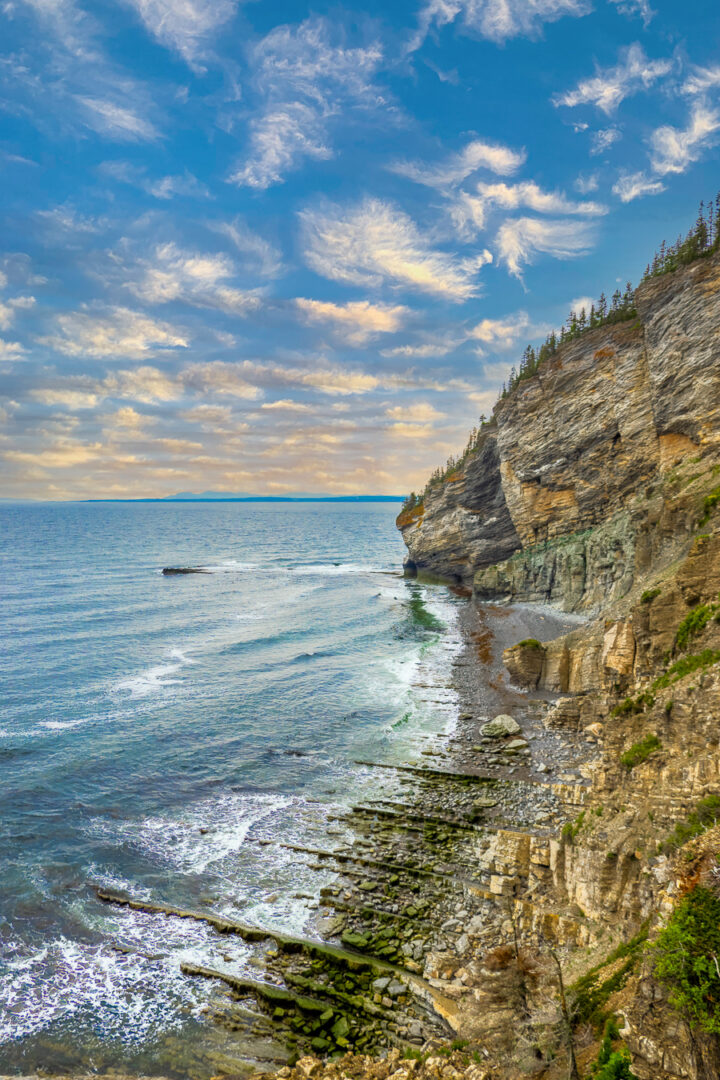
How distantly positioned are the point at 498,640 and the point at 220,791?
32.7 metres

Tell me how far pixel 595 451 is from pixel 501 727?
3735cm

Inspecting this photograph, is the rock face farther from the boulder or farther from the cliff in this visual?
the boulder

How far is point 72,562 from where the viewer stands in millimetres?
106875

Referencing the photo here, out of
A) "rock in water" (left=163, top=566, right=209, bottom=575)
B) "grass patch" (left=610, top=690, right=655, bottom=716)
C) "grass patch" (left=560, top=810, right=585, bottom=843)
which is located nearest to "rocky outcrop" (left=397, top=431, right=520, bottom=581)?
"rock in water" (left=163, top=566, right=209, bottom=575)

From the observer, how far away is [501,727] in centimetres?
3080

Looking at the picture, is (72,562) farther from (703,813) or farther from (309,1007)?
(703,813)

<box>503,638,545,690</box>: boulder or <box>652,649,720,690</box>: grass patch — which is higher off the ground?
<box>652,649,720,690</box>: grass patch

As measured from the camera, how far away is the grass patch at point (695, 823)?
403 inches

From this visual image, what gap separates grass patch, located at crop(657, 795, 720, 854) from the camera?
10.2 meters

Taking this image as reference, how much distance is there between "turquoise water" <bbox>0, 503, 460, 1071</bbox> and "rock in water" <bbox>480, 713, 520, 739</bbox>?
3802 millimetres

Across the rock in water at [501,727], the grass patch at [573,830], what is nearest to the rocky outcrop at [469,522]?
the rock in water at [501,727]

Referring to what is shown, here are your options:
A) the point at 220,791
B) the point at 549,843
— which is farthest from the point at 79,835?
the point at 549,843

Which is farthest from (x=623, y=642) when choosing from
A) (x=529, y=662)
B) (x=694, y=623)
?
(x=529, y=662)

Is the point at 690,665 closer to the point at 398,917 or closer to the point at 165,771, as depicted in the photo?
the point at 398,917
